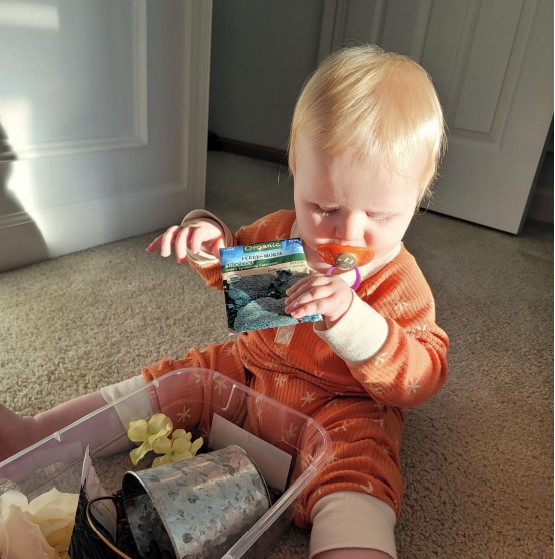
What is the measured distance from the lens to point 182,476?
0.51m

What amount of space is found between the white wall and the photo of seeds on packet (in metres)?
1.67

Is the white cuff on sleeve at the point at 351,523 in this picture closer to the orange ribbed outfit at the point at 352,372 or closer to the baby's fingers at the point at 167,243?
the orange ribbed outfit at the point at 352,372

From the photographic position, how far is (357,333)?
519 mm

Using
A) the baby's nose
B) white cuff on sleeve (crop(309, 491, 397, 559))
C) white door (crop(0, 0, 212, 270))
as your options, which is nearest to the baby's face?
the baby's nose

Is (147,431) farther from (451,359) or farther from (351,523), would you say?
(451,359)

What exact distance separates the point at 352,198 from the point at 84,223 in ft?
2.48

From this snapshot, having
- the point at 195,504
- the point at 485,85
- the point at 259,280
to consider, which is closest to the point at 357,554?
the point at 195,504

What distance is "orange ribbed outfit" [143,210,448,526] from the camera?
0.54 meters

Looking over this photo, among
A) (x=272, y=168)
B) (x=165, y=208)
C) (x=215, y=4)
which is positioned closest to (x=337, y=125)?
(x=165, y=208)

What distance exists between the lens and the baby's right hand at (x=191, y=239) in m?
0.60

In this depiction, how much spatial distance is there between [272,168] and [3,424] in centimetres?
158

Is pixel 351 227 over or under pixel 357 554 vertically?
over

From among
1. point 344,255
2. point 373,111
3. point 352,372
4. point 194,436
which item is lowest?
point 194,436

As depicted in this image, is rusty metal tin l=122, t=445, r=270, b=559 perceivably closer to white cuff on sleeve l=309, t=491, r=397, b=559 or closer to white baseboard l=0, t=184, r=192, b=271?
white cuff on sleeve l=309, t=491, r=397, b=559
